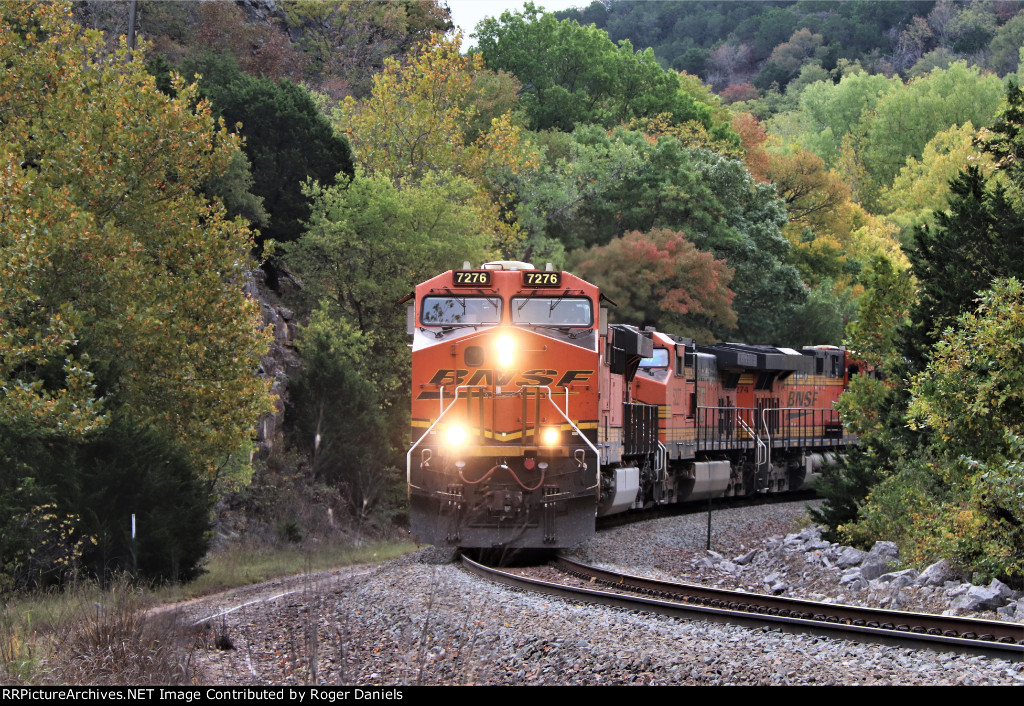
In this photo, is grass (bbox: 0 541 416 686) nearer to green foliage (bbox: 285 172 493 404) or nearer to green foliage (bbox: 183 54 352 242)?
green foliage (bbox: 285 172 493 404)

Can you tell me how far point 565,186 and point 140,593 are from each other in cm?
2946

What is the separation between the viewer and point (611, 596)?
11.1 meters

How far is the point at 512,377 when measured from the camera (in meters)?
15.0

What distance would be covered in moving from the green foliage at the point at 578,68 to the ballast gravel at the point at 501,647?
1899 inches

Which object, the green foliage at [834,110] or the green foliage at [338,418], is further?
the green foliage at [834,110]

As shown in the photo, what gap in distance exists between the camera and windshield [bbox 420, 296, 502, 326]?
15.5 m

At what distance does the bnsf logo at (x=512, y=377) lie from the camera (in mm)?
14898

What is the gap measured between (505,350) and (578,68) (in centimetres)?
4610

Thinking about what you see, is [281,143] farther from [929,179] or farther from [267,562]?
[929,179]

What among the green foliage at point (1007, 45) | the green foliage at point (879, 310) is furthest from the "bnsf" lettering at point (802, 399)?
the green foliage at point (1007, 45)

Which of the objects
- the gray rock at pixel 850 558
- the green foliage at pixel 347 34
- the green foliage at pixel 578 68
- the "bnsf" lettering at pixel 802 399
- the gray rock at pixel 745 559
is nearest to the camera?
the gray rock at pixel 850 558

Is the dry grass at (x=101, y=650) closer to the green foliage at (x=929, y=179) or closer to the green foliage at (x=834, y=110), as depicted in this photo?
the green foliage at (x=929, y=179)

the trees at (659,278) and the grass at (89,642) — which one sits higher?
the trees at (659,278)

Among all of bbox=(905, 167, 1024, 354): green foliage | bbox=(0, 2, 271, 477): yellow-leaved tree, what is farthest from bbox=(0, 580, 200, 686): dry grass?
bbox=(905, 167, 1024, 354): green foliage
